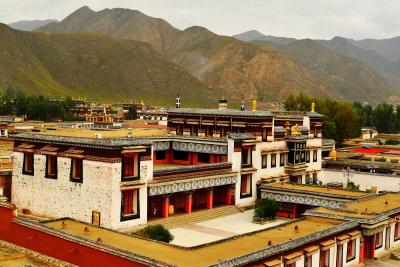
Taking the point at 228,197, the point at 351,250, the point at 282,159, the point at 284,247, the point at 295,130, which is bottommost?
the point at 351,250

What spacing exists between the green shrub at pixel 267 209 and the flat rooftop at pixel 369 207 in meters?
6.49

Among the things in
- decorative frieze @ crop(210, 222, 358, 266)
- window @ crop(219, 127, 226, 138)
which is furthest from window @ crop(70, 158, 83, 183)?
window @ crop(219, 127, 226, 138)

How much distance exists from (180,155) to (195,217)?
1010cm

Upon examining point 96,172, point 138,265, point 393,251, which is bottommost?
point 393,251

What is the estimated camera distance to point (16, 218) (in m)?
28.8

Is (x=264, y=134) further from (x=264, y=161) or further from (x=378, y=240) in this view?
(x=378, y=240)

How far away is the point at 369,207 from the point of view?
36406 mm

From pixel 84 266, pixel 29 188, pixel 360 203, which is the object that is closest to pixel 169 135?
pixel 29 188

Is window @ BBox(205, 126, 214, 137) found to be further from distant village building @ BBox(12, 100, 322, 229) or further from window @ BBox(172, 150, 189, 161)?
window @ BBox(172, 150, 189, 161)

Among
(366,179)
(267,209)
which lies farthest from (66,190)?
(366,179)

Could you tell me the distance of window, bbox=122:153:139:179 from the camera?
35.9 metres

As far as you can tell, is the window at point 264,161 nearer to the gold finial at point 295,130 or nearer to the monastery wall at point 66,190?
the gold finial at point 295,130

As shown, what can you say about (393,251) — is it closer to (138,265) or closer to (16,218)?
(138,265)

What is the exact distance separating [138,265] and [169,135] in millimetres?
28114
